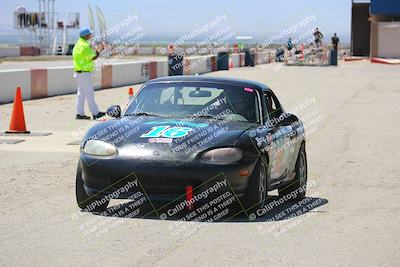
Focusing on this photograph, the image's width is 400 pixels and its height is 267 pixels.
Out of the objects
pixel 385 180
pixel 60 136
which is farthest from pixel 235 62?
pixel 385 180

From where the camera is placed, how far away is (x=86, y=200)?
300 inches

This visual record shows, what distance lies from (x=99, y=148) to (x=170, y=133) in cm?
64

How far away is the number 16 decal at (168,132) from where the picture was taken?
741cm

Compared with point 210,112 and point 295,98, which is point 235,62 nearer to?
point 295,98

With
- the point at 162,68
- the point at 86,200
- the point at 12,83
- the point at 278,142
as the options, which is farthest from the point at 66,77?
the point at 86,200

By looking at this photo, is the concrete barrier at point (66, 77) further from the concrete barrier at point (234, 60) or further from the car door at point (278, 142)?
the car door at point (278, 142)

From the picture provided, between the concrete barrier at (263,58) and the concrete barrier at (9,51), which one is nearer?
the concrete barrier at (263,58)

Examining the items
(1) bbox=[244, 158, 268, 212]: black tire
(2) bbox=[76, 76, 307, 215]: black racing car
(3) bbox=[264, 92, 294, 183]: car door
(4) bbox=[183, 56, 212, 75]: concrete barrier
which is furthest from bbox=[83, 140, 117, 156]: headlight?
(4) bbox=[183, 56, 212, 75]: concrete barrier

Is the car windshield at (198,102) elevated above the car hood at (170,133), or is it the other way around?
the car windshield at (198,102)

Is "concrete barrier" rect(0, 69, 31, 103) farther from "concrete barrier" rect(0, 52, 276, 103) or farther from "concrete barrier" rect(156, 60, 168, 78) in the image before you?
"concrete barrier" rect(156, 60, 168, 78)

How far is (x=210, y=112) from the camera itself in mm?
8219

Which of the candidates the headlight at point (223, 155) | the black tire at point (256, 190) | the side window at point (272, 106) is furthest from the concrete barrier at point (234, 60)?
the headlight at point (223, 155)

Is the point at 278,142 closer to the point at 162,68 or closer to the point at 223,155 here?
the point at 223,155

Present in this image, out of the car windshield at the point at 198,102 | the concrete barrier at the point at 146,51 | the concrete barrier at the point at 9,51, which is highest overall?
the car windshield at the point at 198,102
